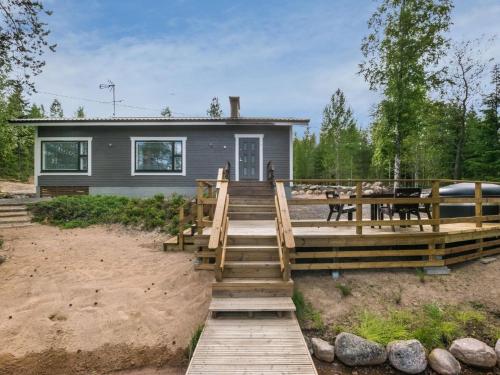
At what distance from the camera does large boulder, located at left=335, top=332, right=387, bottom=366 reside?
4.09 metres

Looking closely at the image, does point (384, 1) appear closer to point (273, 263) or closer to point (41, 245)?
point (273, 263)

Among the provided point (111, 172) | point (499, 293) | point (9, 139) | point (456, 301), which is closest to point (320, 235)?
point (456, 301)

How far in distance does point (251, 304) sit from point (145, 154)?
451 inches

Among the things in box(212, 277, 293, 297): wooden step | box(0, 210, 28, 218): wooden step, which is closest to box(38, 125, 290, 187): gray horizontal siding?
box(0, 210, 28, 218): wooden step

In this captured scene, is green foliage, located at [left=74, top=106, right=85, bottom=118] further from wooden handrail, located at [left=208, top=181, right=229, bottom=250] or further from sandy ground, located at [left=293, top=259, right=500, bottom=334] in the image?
sandy ground, located at [left=293, top=259, right=500, bottom=334]

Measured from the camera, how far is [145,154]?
46.5 feet

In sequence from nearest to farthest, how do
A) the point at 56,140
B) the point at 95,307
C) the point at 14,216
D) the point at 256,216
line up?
the point at 95,307 < the point at 256,216 < the point at 14,216 < the point at 56,140

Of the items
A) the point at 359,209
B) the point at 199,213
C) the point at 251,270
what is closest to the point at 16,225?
the point at 199,213

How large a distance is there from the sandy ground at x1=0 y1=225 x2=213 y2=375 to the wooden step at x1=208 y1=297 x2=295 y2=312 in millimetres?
821

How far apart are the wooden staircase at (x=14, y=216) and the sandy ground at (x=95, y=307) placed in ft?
8.82

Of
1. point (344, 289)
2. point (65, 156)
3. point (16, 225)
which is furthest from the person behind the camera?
point (65, 156)

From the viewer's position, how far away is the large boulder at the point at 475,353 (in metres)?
4.14

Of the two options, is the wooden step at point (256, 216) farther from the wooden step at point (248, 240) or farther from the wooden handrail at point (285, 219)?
the wooden step at point (248, 240)

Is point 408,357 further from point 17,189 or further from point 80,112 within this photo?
point 80,112
